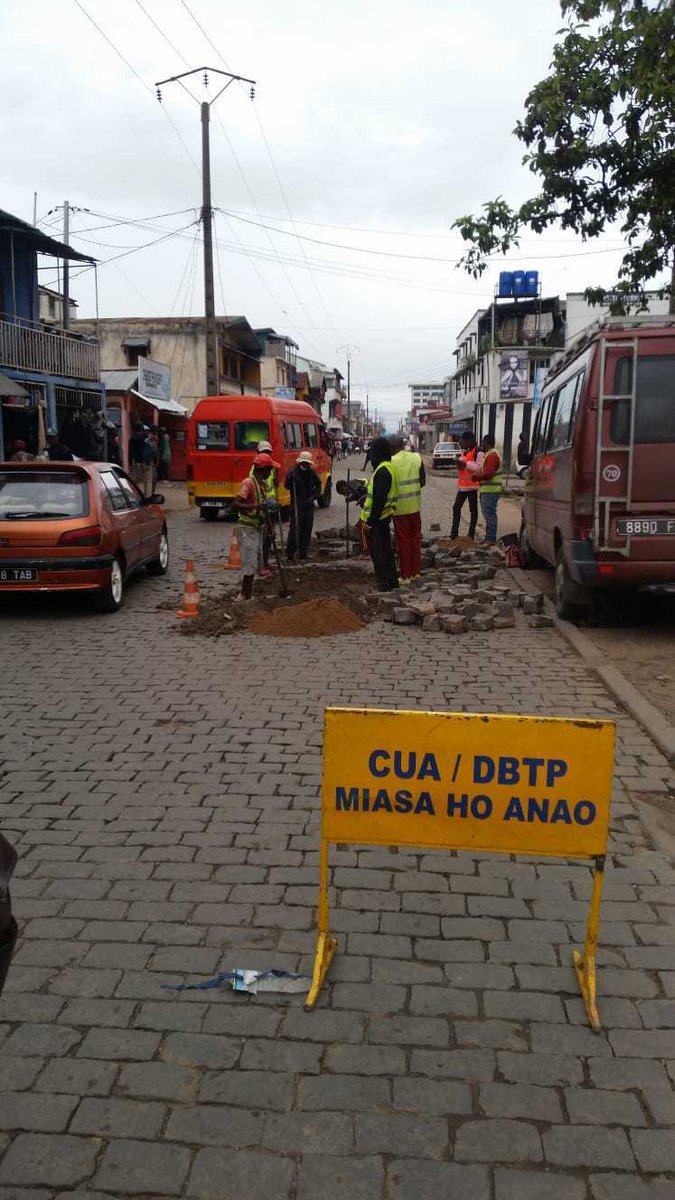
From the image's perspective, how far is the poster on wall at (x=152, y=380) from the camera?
28188 millimetres

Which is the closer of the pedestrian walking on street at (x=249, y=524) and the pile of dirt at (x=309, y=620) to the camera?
the pile of dirt at (x=309, y=620)

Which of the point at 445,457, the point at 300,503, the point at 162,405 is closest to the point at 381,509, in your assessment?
the point at 300,503

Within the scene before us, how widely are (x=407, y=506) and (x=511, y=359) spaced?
45.9 m

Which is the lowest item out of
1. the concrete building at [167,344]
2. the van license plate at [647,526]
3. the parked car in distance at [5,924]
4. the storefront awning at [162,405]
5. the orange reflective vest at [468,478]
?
the parked car in distance at [5,924]

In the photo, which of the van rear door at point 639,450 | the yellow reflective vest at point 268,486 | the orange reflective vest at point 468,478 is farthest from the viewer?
the orange reflective vest at point 468,478

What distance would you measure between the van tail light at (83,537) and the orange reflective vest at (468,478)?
7.04 metres

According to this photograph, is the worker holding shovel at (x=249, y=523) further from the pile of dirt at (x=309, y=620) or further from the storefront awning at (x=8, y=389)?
the storefront awning at (x=8, y=389)

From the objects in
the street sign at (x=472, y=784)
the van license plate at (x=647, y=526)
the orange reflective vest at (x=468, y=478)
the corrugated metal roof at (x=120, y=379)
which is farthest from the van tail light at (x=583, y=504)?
the corrugated metal roof at (x=120, y=379)

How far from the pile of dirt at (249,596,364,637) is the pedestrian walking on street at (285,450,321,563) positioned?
4061 millimetres

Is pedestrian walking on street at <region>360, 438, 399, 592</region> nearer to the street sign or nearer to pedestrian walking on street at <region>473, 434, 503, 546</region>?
pedestrian walking on street at <region>473, 434, 503, 546</region>

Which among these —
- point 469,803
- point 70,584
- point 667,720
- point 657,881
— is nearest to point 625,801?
point 657,881

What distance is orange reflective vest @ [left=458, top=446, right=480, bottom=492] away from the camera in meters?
14.5

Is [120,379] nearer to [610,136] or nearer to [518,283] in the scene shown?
[610,136]

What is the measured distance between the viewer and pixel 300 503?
526 inches
